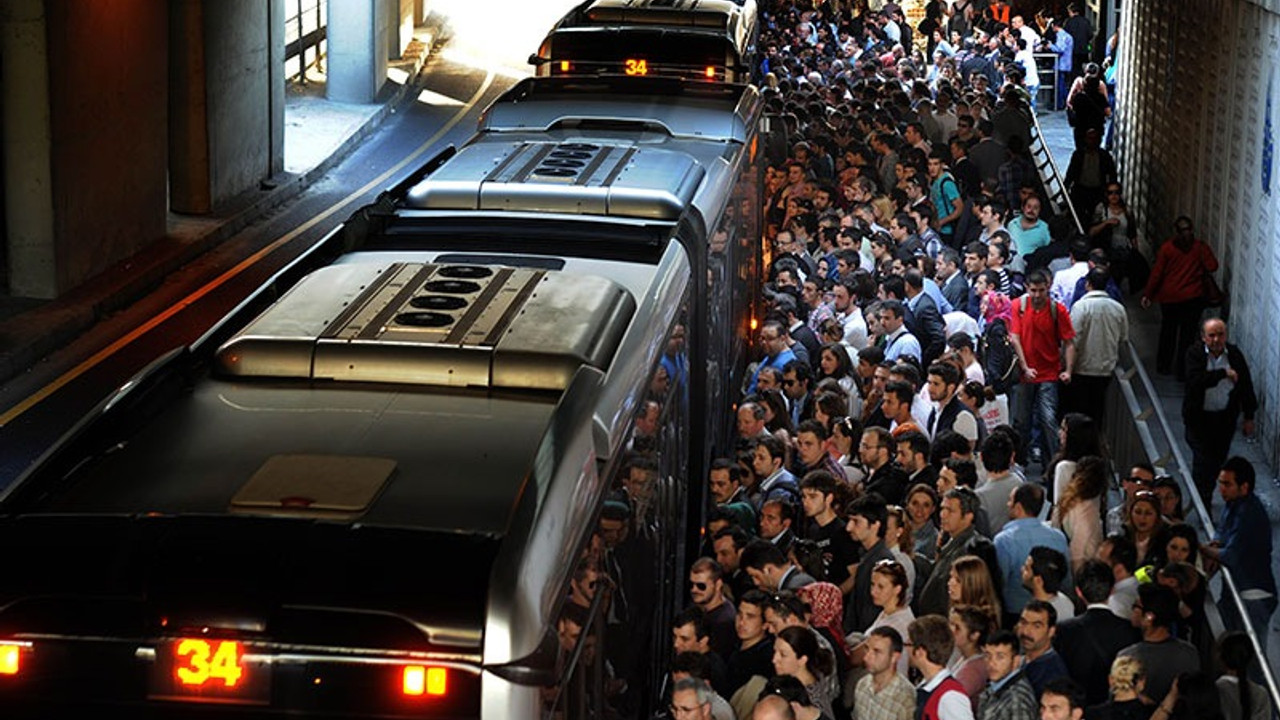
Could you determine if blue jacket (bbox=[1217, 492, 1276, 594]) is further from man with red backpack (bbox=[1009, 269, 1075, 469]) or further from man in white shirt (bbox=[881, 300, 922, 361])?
man with red backpack (bbox=[1009, 269, 1075, 469])

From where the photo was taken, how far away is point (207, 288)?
83.3ft

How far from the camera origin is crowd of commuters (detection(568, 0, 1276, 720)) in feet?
31.7

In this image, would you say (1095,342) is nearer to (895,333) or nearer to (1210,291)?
(895,333)

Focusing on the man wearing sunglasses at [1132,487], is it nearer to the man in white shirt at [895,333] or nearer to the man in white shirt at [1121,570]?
the man in white shirt at [1121,570]

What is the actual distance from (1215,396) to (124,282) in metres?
12.8

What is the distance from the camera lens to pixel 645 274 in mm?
10484

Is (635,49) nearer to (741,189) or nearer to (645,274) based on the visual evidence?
(741,189)

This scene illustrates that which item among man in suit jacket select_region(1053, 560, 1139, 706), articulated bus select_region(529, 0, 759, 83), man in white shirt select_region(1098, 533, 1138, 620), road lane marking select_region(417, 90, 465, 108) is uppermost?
articulated bus select_region(529, 0, 759, 83)

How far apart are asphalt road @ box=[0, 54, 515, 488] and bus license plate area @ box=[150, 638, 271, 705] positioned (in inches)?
177

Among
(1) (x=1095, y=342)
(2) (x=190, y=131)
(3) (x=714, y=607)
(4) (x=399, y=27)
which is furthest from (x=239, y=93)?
(3) (x=714, y=607)

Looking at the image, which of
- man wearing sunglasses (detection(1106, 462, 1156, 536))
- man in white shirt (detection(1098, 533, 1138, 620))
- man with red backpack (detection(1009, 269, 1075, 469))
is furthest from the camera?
man with red backpack (detection(1009, 269, 1075, 469))

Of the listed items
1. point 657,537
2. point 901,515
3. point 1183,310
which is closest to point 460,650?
point 657,537

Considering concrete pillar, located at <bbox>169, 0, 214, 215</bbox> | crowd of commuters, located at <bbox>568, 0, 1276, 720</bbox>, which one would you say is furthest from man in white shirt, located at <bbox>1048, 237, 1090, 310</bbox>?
concrete pillar, located at <bbox>169, 0, 214, 215</bbox>

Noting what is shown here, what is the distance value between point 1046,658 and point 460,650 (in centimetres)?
429
